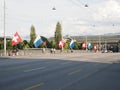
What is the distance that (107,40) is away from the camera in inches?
7407

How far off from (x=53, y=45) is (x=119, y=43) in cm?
6345

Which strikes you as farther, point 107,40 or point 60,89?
point 107,40

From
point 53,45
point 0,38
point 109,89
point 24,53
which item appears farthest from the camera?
point 53,45


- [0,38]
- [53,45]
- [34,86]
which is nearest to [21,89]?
[34,86]

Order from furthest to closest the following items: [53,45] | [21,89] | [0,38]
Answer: [53,45] → [0,38] → [21,89]

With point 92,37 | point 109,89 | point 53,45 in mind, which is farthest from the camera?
point 92,37

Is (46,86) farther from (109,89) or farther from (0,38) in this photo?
(0,38)

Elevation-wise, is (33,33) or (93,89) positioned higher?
(33,33)

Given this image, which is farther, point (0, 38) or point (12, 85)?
point (0, 38)

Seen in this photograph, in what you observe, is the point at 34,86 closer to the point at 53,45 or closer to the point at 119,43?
the point at 53,45

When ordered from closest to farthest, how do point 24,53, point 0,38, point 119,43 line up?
point 24,53, point 0,38, point 119,43

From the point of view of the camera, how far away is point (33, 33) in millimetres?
135750

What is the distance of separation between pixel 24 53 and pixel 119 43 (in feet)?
395

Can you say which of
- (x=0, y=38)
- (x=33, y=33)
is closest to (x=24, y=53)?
(x=0, y=38)
